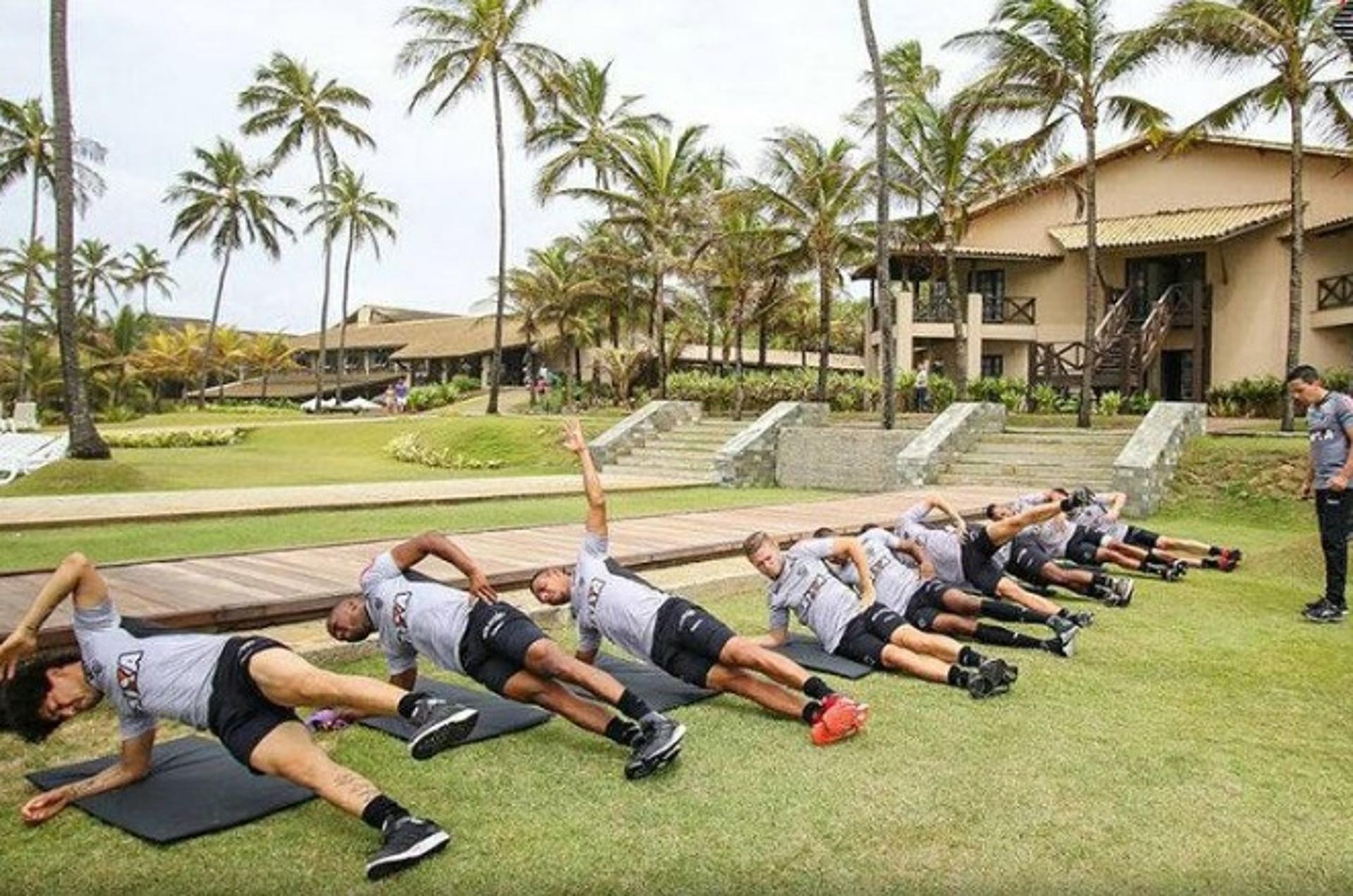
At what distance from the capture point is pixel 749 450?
1823 centimetres

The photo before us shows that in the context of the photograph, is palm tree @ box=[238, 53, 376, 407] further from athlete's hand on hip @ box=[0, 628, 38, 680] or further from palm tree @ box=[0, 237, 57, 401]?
athlete's hand on hip @ box=[0, 628, 38, 680]

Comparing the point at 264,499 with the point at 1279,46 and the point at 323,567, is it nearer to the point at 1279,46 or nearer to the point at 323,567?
the point at 323,567

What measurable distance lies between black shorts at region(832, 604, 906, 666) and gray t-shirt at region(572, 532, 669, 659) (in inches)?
54.1

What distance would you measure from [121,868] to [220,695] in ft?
2.02

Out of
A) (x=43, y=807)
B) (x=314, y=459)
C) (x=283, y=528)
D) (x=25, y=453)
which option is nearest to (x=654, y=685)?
(x=43, y=807)

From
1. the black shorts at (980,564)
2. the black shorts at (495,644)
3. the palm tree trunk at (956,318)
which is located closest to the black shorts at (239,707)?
the black shorts at (495,644)

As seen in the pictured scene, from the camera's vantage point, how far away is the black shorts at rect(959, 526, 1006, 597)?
7172 millimetres

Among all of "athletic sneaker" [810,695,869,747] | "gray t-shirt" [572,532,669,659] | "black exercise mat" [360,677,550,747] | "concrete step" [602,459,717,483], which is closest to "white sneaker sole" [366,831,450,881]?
"black exercise mat" [360,677,550,747]

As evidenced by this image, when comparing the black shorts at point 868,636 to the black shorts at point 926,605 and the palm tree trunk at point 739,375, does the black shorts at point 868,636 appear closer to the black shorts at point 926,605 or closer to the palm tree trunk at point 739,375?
the black shorts at point 926,605

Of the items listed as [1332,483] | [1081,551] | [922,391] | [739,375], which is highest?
[739,375]

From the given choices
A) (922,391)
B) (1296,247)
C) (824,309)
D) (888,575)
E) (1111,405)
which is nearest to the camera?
(888,575)

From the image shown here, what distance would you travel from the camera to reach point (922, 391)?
81.3 ft

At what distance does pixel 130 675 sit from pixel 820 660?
144 inches

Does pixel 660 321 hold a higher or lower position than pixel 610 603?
higher
